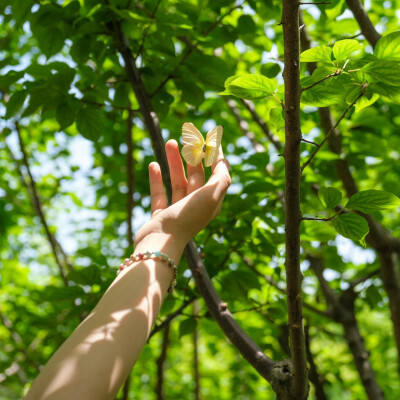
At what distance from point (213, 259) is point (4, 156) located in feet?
11.1

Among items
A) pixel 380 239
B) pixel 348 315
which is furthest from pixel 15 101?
pixel 348 315

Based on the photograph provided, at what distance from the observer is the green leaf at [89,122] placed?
6.58 feet

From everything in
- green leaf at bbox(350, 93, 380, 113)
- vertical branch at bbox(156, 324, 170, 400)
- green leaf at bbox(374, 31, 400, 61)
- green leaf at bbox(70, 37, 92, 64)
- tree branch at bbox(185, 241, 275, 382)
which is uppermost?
green leaf at bbox(70, 37, 92, 64)

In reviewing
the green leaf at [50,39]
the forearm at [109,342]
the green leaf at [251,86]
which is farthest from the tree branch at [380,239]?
the forearm at [109,342]

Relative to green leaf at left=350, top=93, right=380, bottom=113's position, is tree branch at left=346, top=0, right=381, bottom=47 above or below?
above

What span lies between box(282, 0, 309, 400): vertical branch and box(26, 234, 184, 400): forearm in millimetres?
315

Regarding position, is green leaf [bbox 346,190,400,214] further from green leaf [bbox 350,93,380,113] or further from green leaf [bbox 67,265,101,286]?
green leaf [bbox 67,265,101,286]

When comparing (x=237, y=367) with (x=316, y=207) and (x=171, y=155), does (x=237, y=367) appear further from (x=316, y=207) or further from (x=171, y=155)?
(x=171, y=155)

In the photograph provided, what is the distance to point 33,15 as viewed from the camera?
183 centimetres

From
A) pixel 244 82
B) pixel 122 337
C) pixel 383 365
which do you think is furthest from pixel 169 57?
pixel 383 365

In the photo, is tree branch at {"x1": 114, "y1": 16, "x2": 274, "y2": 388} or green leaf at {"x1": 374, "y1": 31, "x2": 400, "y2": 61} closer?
green leaf at {"x1": 374, "y1": 31, "x2": 400, "y2": 61}

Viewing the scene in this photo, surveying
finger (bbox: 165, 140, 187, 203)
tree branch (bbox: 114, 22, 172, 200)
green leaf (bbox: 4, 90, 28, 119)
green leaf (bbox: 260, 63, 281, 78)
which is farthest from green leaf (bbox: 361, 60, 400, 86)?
green leaf (bbox: 4, 90, 28, 119)

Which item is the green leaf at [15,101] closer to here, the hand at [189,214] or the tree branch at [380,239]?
the hand at [189,214]

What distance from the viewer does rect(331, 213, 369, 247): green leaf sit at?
1.14 meters
